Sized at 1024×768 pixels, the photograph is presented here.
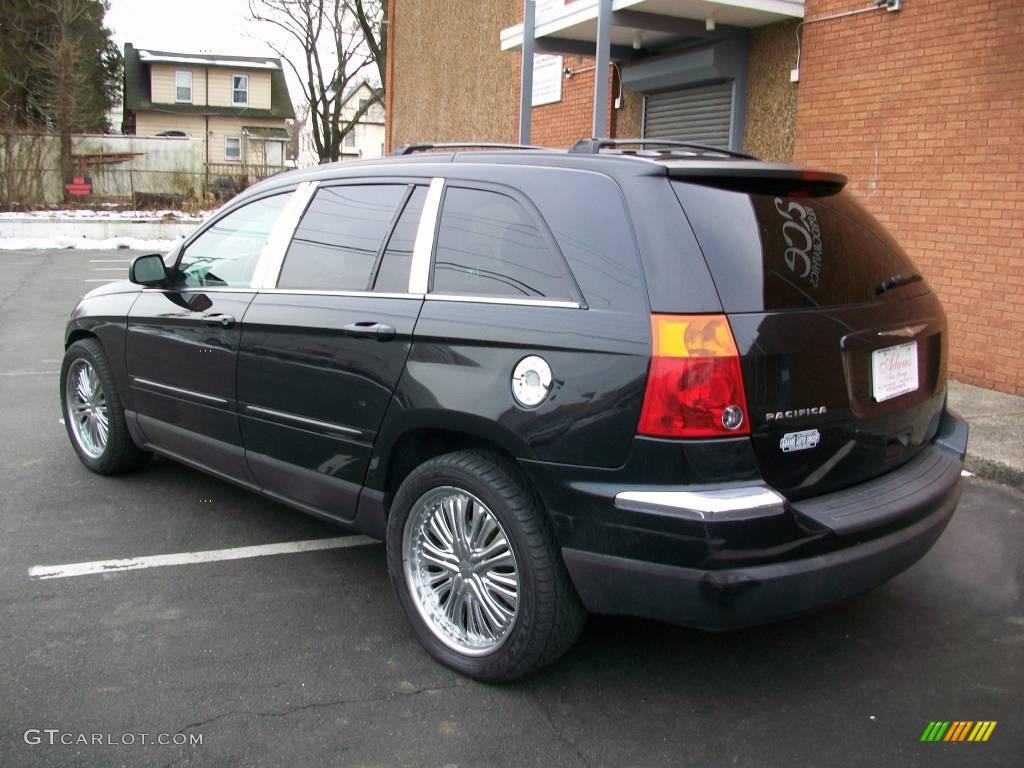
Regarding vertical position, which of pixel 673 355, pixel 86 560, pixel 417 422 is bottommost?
pixel 86 560

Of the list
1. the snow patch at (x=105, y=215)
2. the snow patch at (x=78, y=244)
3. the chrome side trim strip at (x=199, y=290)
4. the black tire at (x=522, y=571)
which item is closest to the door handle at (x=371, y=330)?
the black tire at (x=522, y=571)

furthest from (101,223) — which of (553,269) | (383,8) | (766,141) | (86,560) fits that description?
(553,269)

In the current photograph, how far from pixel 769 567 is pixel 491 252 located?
4.51 feet

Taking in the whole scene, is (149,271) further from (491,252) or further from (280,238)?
(491,252)

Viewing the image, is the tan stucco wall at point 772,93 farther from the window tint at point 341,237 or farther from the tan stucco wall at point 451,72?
the window tint at point 341,237

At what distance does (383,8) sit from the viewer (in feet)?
104

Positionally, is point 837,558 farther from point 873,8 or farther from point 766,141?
point 766,141

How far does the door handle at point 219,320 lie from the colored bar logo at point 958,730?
10.2ft

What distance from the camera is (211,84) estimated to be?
48.6m

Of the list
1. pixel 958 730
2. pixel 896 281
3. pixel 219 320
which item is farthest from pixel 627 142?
pixel 958 730

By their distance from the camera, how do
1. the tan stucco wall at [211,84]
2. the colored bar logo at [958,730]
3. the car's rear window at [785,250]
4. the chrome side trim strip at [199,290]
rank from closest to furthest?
the car's rear window at [785,250], the colored bar logo at [958,730], the chrome side trim strip at [199,290], the tan stucco wall at [211,84]

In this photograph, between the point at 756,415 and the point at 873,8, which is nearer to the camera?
the point at 756,415

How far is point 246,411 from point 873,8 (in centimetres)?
703

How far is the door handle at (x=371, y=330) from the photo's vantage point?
3.35m
